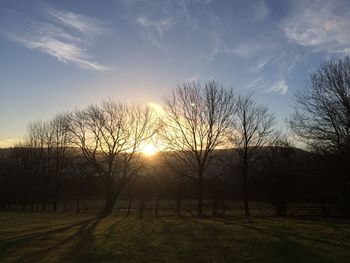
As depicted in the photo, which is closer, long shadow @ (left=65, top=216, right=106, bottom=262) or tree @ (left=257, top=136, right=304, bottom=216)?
long shadow @ (left=65, top=216, right=106, bottom=262)

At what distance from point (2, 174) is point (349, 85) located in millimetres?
63519

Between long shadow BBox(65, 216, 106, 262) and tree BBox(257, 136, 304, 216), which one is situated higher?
tree BBox(257, 136, 304, 216)

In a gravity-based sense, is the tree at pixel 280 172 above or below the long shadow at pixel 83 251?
above

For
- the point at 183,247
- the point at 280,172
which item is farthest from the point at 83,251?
the point at 280,172

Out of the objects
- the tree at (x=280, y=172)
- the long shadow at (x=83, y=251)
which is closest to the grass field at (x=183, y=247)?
the long shadow at (x=83, y=251)

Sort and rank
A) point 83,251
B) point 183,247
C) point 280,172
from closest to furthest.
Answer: point 83,251 < point 183,247 < point 280,172

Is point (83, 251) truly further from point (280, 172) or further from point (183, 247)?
point (280, 172)

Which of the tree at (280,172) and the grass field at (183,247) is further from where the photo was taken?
the tree at (280,172)

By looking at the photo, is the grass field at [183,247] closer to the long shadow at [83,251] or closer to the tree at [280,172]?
the long shadow at [83,251]

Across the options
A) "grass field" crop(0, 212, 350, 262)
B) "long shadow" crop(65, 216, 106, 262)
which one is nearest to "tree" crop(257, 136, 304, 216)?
"grass field" crop(0, 212, 350, 262)

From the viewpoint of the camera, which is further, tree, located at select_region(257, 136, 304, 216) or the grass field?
tree, located at select_region(257, 136, 304, 216)

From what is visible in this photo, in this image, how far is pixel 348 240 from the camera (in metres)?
15.5

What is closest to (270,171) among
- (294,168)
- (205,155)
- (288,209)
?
(294,168)

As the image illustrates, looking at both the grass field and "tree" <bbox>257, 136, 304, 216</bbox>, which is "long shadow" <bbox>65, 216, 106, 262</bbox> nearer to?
the grass field
